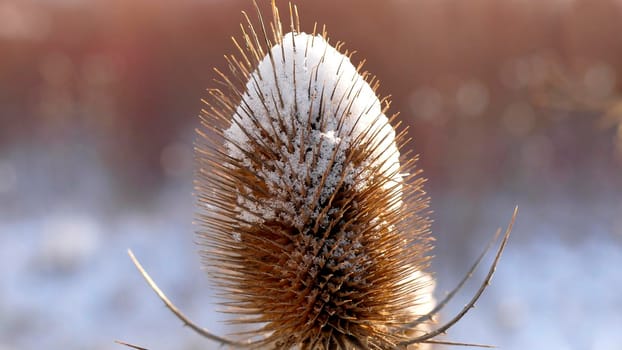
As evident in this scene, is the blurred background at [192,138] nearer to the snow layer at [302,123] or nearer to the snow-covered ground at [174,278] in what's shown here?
the snow-covered ground at [174,278]

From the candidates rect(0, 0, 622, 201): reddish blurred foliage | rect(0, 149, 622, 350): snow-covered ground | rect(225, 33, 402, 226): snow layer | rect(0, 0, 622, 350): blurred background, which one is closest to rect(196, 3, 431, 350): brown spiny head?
rect(225, 33, 402, 226): snow layer

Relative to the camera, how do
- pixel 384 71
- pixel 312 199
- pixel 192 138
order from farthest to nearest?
pixel 192 138 < pixel 384 71 < pixel 312 199

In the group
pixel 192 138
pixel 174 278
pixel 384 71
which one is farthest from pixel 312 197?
pixel 192 138

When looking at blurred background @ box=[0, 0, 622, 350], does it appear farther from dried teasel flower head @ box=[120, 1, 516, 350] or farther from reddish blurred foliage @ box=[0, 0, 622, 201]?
dried teasel flower head @ box=[120, 1, 516, 350]

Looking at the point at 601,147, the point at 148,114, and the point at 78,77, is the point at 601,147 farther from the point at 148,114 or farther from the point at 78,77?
the point at 78,77

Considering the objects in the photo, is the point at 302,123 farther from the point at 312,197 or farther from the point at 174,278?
the point at 174,278

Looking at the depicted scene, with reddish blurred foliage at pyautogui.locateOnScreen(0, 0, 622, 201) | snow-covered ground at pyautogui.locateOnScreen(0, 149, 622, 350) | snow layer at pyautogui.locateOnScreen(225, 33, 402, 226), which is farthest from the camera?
reddish blurred foliage at pyautogui.locateOnScreen(0, 0, 622, 201)
